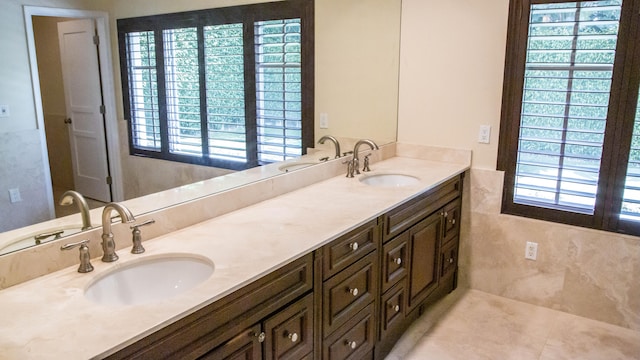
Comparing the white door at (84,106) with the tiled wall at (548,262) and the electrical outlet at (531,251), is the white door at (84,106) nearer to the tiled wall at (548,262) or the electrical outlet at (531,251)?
the tiled wall at (548,262)

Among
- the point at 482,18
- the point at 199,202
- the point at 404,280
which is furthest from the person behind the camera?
the point at 482,18

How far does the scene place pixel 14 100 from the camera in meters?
1.50

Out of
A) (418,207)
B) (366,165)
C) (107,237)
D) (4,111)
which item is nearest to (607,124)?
(418,207)

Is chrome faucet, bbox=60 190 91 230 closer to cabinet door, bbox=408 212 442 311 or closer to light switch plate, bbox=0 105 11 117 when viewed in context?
light switch plate, bbox=0 105 11 117

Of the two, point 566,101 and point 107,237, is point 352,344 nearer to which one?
point 107,237

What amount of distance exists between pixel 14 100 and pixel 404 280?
201 centimetres

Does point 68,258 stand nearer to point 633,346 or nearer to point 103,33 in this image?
point 103,33

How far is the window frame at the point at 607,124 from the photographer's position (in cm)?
265

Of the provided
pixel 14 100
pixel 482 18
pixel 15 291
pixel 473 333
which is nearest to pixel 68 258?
pixel 15 291

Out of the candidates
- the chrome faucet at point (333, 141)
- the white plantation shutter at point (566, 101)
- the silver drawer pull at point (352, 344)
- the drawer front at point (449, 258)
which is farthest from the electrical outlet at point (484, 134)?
the silver drawer pull at point (352, 344)

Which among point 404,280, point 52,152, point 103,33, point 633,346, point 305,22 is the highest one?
point 305,22

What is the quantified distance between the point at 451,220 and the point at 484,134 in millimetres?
613

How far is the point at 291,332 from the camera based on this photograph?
181 cm

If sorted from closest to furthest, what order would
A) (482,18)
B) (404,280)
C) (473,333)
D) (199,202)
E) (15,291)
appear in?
(15,291)
(199,202)
(404,280)
(473,333)
(482,18)
